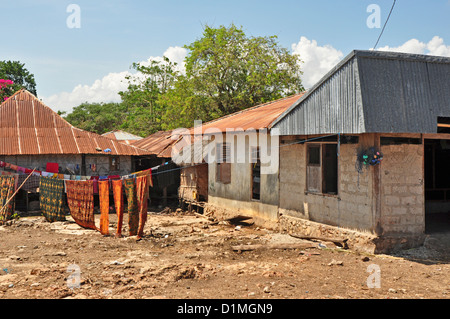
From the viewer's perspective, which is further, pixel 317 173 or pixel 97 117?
pixel 97 117

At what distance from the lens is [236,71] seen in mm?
25000

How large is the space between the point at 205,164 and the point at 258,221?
4.16 metres

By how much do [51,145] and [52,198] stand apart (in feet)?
11.2

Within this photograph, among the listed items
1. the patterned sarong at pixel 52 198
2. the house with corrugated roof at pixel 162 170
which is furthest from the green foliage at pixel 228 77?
the patterned sarong at pixel 52 198

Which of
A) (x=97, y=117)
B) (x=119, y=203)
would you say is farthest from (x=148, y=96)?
(x=119, y=203)

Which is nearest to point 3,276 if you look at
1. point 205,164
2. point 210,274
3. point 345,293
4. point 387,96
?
point 210,274

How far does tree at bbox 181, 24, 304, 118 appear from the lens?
2473 centimetres

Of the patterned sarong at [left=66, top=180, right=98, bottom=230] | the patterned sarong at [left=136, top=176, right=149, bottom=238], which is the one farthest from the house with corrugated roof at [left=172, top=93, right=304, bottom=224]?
the patterned sarong at [left=66, top=180, right=98, bottom=230]

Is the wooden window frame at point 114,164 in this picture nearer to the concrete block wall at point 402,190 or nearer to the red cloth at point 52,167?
the red cloth at point 52,167

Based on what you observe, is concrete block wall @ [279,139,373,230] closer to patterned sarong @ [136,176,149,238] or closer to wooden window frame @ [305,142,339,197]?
wooden window frame @ [305,142,339,197]

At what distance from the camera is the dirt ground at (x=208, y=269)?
20.9 ft

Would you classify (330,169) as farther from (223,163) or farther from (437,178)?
(223,163)

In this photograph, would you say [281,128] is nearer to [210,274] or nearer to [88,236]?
[210,274]

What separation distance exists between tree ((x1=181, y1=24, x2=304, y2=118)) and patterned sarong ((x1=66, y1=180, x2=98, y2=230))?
43.8 ft
